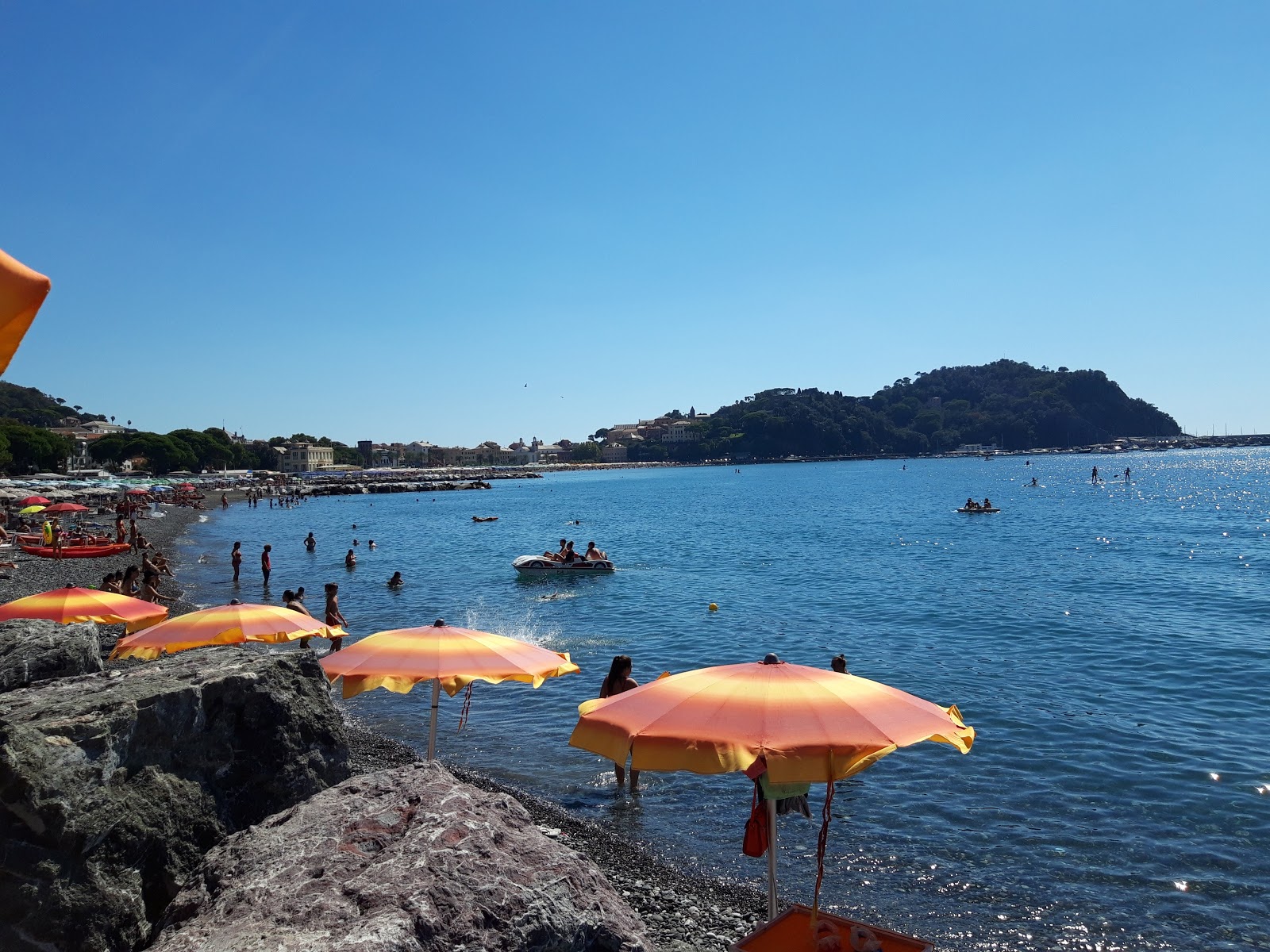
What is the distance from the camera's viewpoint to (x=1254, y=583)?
27859 millimetres

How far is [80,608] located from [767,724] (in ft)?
32.8

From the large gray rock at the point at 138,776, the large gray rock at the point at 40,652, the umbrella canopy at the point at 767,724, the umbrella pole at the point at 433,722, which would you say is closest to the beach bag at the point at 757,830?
the umbrella canopy at the point at 767,724

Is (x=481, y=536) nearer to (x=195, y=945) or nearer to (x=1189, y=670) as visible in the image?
(x=1189, y=670)

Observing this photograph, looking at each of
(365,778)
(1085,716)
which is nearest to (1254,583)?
(1085,716)

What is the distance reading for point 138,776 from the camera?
5.12 meters

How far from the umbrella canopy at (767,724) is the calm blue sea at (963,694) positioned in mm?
3530

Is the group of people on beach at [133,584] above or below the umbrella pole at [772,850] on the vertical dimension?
below

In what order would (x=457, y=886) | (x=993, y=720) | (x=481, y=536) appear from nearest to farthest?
(x=457, y=886)
(x=993, y=720)
(x=481, y=536)

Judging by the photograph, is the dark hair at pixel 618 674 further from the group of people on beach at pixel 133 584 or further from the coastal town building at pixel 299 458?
the coastal town building at pixel 299 458

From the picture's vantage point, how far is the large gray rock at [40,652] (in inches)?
290

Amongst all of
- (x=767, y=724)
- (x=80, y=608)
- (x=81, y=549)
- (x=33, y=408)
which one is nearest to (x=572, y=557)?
(x=81, y=549)

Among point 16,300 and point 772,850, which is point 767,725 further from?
point 16,300

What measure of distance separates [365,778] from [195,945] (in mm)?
1427

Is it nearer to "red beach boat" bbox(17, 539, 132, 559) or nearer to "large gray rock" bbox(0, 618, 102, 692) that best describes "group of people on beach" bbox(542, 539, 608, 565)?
"red beach boat" bbox(17, 539, 132, 559)
